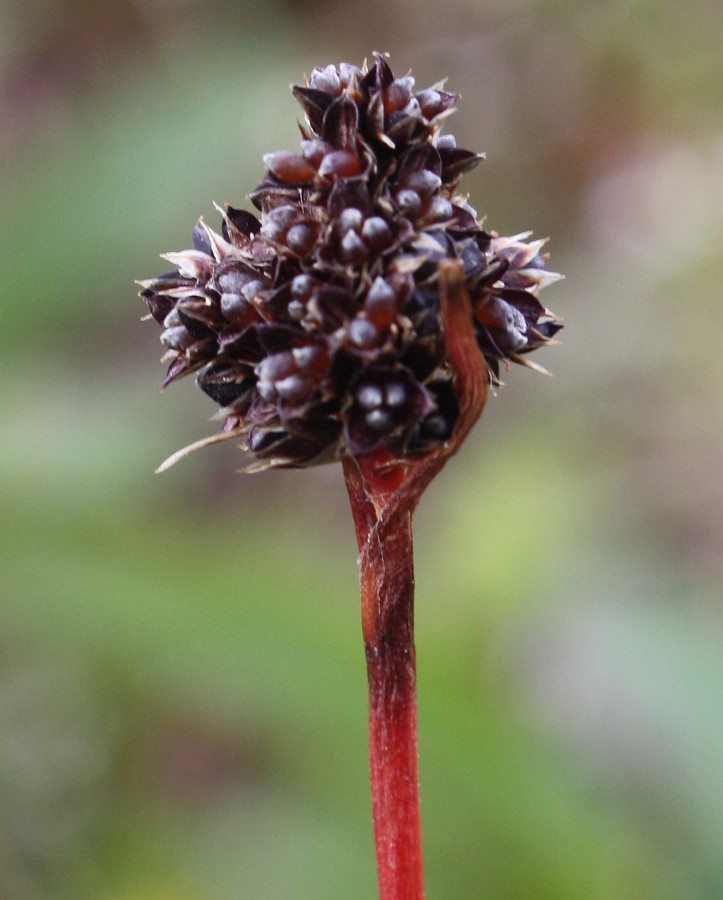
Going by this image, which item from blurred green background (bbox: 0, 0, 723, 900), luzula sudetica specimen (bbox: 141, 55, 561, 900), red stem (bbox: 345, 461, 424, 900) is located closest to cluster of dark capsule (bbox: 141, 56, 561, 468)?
luzula sudetica specimen (bbox: 141, 55, 561, 900)

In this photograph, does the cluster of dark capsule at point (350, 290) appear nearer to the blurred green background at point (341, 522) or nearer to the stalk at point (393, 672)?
the stalk at point (393, 672)

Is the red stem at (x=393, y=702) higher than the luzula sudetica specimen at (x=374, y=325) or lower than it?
lower

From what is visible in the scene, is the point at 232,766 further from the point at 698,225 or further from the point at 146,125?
the point at 698,225

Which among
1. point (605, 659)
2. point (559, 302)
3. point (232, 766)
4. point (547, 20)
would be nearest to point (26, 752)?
point (232, 766)

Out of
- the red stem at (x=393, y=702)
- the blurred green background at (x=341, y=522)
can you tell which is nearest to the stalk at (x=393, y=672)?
the red stem at (x=393, y=702)

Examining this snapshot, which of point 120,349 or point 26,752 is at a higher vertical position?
point 120,349

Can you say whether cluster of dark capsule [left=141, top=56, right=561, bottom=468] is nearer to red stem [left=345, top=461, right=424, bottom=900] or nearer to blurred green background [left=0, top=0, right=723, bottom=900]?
red stem [left=345, top=461, right=424, bottom=900]

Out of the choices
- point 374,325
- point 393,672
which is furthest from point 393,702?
point 374,325

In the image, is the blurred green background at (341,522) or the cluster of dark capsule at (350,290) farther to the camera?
the blurred green background at (341,522)
